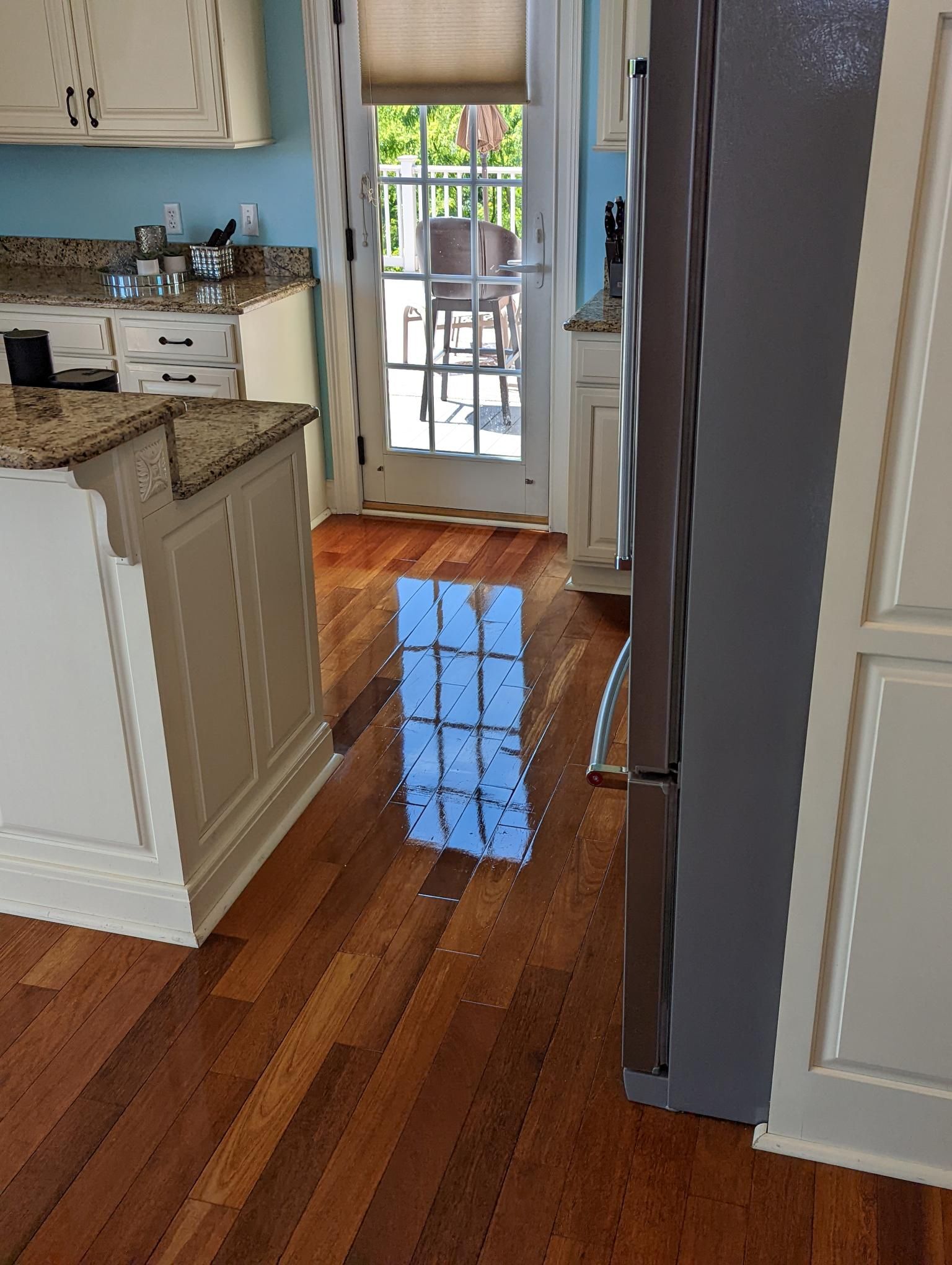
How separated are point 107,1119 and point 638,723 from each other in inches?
45.6

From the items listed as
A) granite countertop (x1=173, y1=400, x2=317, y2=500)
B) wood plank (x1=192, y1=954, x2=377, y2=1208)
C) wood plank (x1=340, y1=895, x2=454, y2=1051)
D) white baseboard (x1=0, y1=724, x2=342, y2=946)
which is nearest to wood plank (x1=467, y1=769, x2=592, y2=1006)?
wood plank (x1=340, y1=895, x2=454, y2=1051)

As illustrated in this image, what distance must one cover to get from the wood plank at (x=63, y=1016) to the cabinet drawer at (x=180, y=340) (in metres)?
2.25

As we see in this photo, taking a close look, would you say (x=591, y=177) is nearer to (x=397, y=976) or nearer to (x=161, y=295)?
(x=161, y=295)

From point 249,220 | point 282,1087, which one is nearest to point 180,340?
point 249,220

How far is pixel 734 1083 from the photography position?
1979mm

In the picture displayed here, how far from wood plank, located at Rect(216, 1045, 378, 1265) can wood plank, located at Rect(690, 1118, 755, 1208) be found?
0.59 m

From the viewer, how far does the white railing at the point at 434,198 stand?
4.21 metres

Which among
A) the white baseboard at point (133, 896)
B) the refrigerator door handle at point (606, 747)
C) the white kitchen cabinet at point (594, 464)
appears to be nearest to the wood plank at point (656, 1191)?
the refrigerator door handle at point (606, 747)

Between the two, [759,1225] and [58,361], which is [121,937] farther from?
[58,361]

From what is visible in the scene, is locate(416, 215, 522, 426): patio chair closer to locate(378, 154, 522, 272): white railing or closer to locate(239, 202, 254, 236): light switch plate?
locate(378, 154, 522, 272): white railing

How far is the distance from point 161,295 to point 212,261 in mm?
300

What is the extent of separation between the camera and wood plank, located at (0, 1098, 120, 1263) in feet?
6.07

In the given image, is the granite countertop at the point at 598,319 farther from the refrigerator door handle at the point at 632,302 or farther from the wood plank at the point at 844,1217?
the wood plank at the point at 844,1217

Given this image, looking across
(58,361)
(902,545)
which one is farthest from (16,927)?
(58,361)
